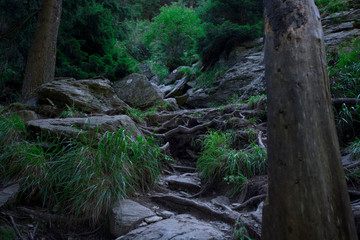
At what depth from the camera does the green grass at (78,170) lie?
2723 mm

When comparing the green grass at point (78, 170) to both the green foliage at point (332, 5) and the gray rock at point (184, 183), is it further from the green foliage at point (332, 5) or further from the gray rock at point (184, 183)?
the green foliage at point (332, 5)

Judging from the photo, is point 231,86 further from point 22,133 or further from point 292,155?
point 292,155

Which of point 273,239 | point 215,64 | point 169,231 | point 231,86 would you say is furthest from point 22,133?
point 215,64

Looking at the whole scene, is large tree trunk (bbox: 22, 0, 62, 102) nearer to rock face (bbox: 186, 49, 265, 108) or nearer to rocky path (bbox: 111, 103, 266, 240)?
rocky path (bbox: 111, 103, 266, 240)

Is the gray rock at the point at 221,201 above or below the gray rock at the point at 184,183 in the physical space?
below

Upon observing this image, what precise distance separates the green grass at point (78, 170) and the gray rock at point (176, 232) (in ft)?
1.69

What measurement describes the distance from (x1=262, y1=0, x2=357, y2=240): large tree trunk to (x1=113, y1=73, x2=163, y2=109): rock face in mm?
6155

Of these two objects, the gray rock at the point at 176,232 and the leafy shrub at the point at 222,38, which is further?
the leafy shrub at the point at 222,38

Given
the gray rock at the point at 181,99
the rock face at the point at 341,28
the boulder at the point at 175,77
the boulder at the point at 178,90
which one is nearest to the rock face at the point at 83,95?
the gray rock at the point at 181,99

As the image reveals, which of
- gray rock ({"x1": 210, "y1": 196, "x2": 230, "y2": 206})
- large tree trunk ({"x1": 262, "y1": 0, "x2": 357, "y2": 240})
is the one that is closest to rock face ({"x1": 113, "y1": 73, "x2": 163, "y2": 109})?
gray rock ({"x1": 210, "y1": 196, "x2": 230, "y2": 206})

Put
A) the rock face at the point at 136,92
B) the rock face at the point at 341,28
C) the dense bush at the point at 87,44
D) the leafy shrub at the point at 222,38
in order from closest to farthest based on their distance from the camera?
1. the rock face at the point at 341,28
2. the dense bush at the point at 87,44
3. the rock face at the point at 136,92
4. the leafy shrub at the point at 222,38

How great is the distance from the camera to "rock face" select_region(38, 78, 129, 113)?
5480mm

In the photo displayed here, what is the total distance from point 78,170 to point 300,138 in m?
2.43

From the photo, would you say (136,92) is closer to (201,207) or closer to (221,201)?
(221,201)
